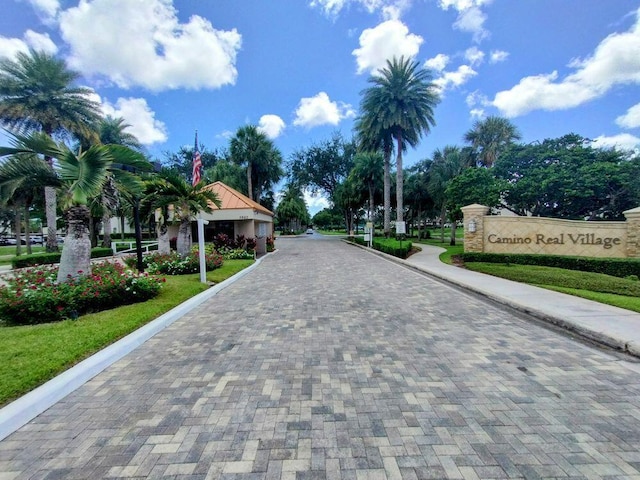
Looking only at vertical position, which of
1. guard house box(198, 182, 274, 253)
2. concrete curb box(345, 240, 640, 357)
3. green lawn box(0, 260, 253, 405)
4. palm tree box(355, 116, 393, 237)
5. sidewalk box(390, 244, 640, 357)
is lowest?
concrete curb box(345, 240, 640, 357)

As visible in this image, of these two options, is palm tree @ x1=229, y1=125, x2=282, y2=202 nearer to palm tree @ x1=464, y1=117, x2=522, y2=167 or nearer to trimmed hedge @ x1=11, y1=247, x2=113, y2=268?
trimmed hedge @ x1=11, y1=247, x2=113, y2=268

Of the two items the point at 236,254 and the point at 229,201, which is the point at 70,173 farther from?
the point at 229,201

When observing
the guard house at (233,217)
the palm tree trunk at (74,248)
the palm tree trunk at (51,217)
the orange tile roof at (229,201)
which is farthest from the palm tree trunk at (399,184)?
the palm tree trunk at (51,217)

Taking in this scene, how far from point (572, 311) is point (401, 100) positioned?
23.2m

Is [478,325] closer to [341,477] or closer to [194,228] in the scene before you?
[341,477]

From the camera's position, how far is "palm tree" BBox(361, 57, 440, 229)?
24625mm

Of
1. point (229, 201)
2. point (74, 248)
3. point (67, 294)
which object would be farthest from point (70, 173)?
point (229, 201)

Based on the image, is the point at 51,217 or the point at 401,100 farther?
the point at 401,100

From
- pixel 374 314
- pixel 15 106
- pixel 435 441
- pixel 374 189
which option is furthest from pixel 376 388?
pixel 374 189

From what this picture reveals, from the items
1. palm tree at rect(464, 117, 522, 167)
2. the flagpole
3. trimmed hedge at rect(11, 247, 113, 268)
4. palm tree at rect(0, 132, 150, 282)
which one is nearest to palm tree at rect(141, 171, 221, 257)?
the flagpole

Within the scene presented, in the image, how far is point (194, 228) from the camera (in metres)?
22.7

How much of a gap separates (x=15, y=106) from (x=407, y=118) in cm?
2708

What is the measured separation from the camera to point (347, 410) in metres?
2.98

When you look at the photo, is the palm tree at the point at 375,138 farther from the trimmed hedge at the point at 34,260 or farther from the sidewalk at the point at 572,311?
the trimmed hedge at the point at 34,260
